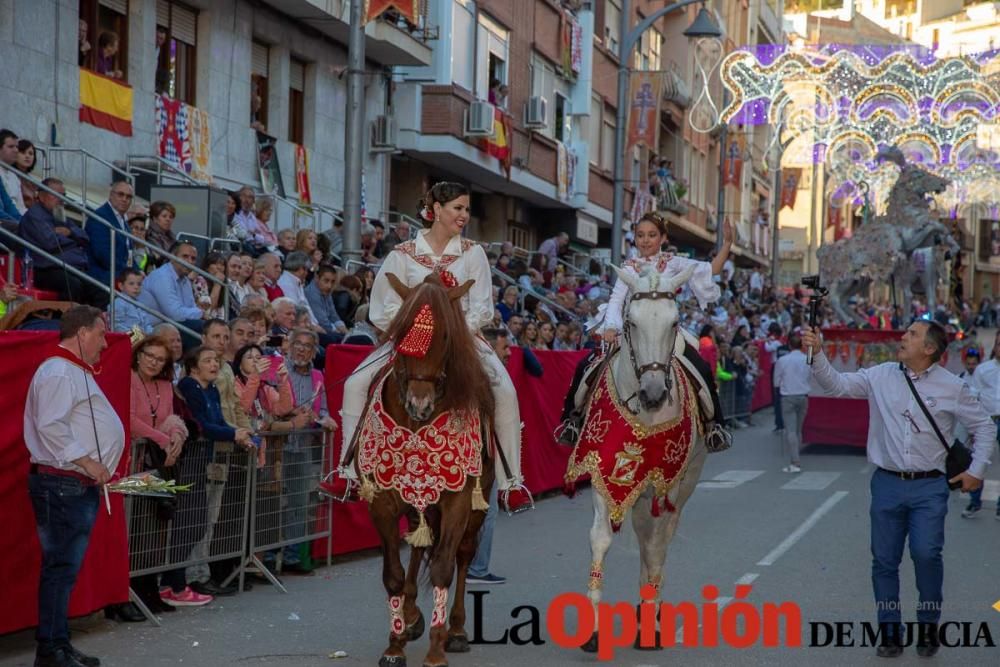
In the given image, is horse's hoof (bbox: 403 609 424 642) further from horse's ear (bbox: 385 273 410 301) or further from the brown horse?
horse's ear (bbox: 385 273 410 301)

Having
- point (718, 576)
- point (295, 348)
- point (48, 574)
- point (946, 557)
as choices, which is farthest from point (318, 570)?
point (946, 557)

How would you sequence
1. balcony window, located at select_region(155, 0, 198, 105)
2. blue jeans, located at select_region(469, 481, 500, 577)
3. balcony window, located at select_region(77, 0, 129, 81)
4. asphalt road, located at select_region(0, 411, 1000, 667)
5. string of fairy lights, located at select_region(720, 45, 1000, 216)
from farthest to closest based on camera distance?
string of fairy lights, located at select_region(720, 45, 1000, 216) → balcony window, located at select_region(155, 0, 198, 105) → balcony window, located at select_region(77, 0, 129, 81) → blue jeans, located at select_region(469, 481, 500, 577) → asphalt road, located at select_region(0, 411, 1000, 667)

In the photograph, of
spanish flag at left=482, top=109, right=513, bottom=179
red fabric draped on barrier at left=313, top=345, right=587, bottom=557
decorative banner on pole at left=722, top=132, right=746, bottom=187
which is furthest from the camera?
decorative banner on pole at left=722, top=132, right=746, bottom=187

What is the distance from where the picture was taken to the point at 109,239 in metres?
13.7

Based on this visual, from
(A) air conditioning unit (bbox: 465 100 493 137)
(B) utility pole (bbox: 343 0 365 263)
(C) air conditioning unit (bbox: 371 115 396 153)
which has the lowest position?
(B) utility pole (bbox: 343 0 365 263)

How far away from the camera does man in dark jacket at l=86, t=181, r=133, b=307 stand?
13.7 metres

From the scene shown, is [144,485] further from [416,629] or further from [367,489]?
[416,629]

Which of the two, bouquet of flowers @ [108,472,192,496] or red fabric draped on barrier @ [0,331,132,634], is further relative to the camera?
bouquet of flowers @ [108,472,192,496]

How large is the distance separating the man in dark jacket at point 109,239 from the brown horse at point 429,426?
5.60 meters

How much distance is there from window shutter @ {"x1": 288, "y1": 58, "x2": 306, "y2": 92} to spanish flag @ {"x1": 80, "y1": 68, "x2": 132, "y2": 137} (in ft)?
18.4

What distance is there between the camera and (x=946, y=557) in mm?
A: 13297

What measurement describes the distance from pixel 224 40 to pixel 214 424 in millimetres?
12868

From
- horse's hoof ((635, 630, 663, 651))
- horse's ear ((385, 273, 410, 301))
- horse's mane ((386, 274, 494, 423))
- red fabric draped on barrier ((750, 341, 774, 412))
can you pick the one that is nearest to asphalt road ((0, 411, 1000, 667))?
horse's hoof ((635, 630, 663, 651))

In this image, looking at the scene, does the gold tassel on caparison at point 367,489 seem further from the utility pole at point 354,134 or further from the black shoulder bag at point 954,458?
the utility pole at point 354,134
